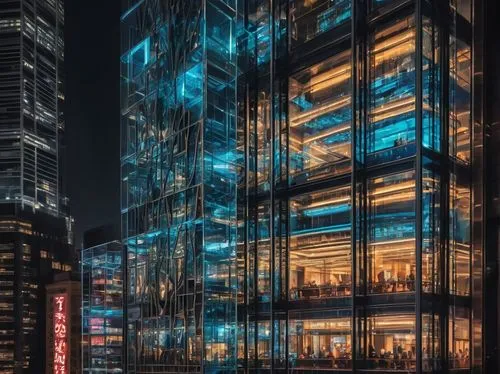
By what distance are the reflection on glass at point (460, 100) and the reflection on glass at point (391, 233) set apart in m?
2.60

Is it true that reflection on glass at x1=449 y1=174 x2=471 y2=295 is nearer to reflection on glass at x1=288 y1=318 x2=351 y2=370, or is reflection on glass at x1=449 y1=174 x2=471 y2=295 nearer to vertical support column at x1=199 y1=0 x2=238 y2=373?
reflection on glass at x1=288 y1=318 x2=351 y2=370

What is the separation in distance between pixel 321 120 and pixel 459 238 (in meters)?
6.81

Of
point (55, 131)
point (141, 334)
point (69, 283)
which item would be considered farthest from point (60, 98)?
point (141, 334)

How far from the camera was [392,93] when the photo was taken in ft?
70.0

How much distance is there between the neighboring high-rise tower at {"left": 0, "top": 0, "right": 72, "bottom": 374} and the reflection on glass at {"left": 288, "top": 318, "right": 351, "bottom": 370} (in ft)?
378

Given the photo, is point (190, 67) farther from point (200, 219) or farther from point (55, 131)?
point (55, 131)

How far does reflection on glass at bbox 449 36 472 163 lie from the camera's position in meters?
22.0

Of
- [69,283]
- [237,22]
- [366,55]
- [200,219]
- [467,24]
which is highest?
[237,22]

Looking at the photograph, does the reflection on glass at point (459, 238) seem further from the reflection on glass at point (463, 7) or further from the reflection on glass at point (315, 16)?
the reflection on glass at point (315, 16)

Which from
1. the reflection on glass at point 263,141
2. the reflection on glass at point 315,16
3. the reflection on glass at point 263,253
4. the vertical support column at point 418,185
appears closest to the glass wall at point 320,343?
the reflection on glass at point 263,253

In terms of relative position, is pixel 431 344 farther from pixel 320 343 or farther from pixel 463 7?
pixel 463 7

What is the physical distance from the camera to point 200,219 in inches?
1076

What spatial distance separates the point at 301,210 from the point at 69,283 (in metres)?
93.2

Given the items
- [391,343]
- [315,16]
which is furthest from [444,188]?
[315,16]
